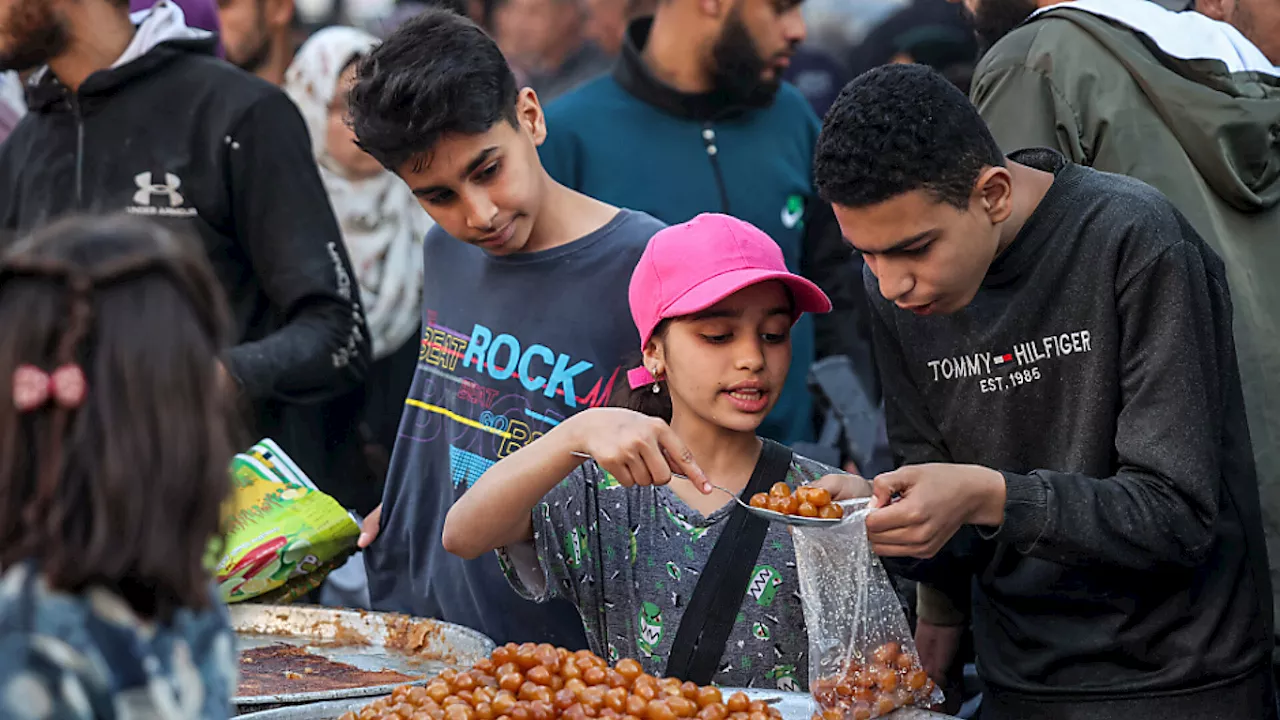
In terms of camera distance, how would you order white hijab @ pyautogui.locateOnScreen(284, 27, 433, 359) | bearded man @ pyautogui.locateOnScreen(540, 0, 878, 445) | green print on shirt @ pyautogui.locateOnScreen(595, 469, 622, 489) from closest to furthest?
1. green print on shirt @ pyautogui.locateOnScreen(595, 469, 622, 489)
2. bearded man @ pyautogui.locateOnScreen(540, 0, 878, 445)
3. white hijab @ pyautogui.locateOnScreen(284, 27, 433, 359)

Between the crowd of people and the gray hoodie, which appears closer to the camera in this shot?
the crowd of people

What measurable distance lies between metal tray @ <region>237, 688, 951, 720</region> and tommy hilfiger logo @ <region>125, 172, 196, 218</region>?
5.69 ft

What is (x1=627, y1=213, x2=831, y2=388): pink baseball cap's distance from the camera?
240 centimetres

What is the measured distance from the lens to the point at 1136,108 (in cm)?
266

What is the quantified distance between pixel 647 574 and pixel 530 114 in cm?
103

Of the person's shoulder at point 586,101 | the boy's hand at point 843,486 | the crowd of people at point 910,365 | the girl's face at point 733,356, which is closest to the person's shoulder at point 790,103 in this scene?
the person's shoulder at point 586,101

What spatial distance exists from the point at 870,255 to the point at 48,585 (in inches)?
57.1

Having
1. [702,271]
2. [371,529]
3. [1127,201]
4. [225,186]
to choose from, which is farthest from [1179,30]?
[225,186]

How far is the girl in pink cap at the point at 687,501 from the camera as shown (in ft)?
7.52

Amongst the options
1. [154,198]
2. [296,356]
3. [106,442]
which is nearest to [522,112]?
[296,356]

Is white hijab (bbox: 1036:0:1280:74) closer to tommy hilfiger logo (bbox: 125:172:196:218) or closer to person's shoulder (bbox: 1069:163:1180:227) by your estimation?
person's shoulder (bbox: 1069:163:1180:227)

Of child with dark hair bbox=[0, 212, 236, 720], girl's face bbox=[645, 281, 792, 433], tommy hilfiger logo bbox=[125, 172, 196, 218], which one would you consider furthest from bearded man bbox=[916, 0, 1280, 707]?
tommy hilfiger logo bbox=[125, 172, 196, 218]

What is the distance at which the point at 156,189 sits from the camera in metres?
3.47

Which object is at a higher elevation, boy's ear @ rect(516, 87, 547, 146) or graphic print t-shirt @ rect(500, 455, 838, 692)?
boy's ear @ rect(516, 87, 547, 146)
